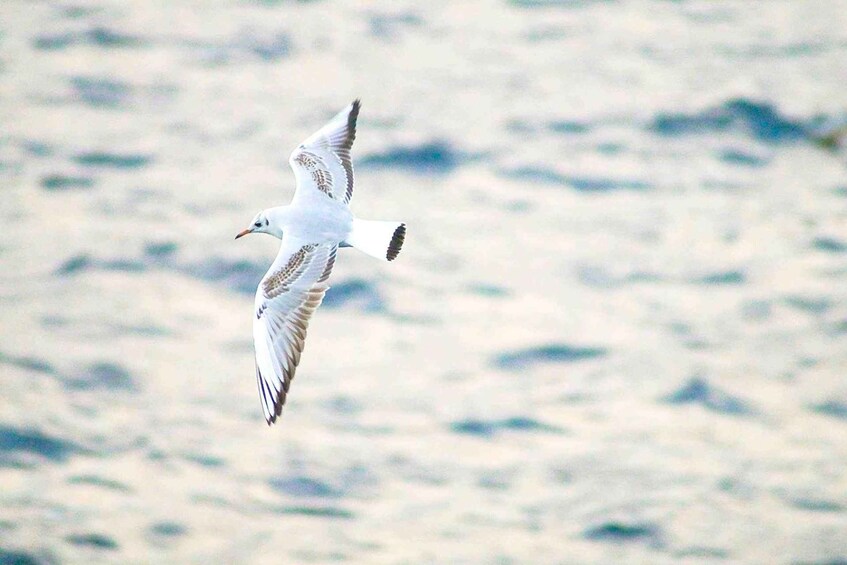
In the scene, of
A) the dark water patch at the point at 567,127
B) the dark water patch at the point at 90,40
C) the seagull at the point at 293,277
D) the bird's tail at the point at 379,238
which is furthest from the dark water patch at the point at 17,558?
the dark water patch at the point at 90,40

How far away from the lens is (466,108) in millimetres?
21391

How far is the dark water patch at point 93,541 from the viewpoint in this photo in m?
15.6

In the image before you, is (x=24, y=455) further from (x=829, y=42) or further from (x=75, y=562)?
(x=829, y=42)

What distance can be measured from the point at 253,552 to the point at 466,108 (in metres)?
8.18

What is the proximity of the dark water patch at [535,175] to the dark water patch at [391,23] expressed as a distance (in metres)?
3.60

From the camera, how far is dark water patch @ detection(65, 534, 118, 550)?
15562mm

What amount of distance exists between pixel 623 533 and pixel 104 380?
20.3 ft

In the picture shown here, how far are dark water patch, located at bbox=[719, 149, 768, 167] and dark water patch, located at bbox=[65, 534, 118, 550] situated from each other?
9.76 meters

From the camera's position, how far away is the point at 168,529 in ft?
51.9

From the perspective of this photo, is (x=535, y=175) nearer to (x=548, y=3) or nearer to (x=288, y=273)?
(x=548, y=3)

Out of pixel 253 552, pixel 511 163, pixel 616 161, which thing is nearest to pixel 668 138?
pixel 616 161

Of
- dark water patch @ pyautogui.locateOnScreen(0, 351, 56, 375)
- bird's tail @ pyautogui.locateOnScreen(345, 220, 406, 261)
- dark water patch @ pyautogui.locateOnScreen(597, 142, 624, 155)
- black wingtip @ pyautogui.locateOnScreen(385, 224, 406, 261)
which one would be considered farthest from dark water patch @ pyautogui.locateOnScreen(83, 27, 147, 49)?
black wingtip @ pyautogui.locateOnScreen(385, 224, 406, 261)

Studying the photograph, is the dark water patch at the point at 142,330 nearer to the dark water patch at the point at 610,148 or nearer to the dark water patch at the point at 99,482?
the dark water patch at the point at 99,482

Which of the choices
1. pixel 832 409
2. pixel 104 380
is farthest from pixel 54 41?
pixel 832 409
